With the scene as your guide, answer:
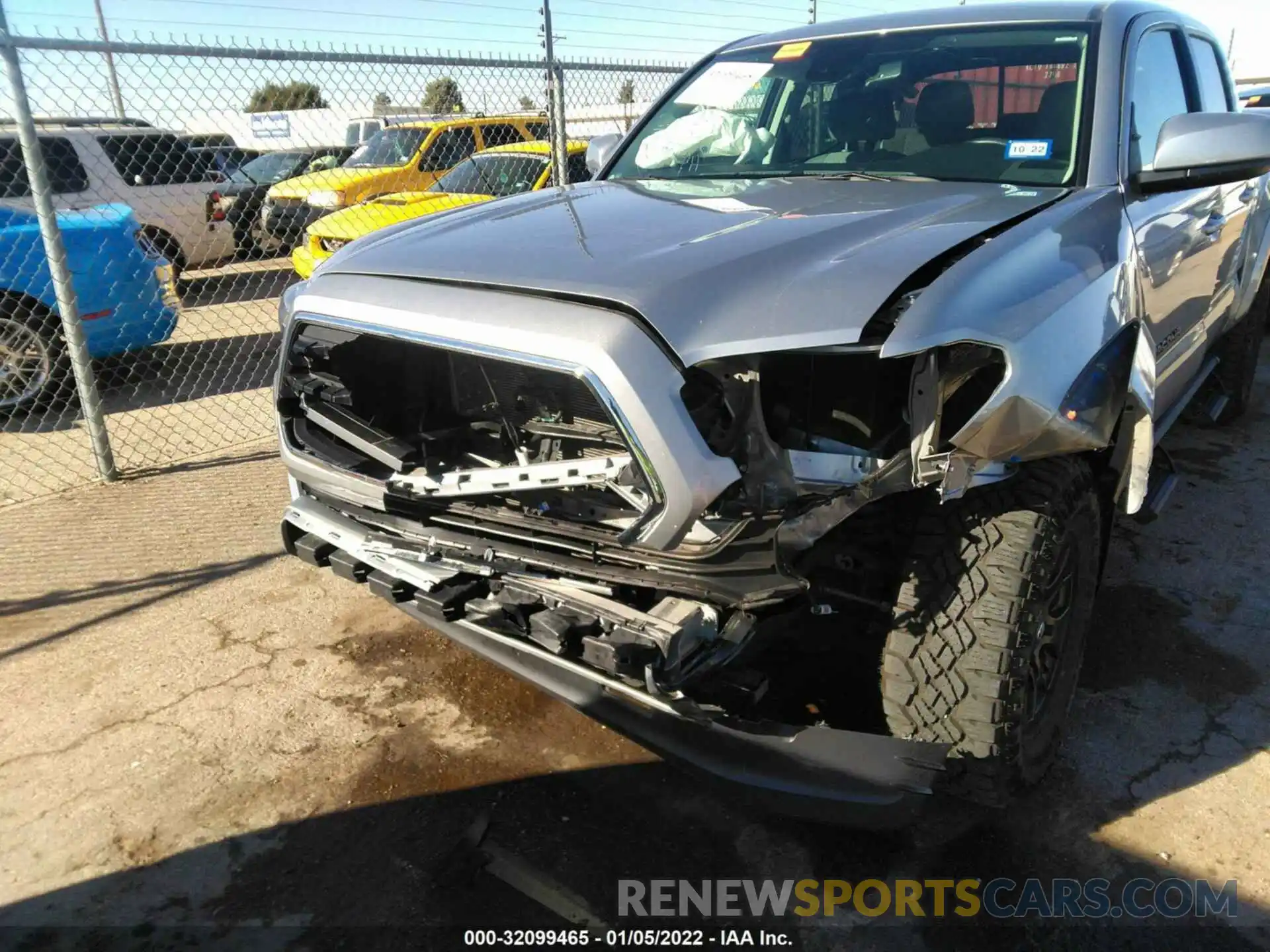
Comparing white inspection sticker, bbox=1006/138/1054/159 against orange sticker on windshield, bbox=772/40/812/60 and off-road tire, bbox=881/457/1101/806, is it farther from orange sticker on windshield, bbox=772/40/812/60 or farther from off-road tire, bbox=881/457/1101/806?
off-road tire, bbox=881/457/1101/806

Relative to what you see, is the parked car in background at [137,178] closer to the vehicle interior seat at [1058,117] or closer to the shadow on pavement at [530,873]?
the shadow on pavement at [530,873]

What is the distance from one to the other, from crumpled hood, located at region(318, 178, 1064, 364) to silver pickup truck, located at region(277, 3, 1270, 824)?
12 millimetres

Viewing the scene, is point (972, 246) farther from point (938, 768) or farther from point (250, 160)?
point (250, 160)

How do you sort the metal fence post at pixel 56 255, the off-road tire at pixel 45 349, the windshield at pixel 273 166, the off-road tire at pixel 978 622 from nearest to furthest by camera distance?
the off-road tire at pixel 978 622
the metal fence post at pixel 56 255
the off-road tire at pixel 45 349
the windshield at pixel 273 166

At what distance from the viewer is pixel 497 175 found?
848cm

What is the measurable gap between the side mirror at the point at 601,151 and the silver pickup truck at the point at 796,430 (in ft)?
3.25

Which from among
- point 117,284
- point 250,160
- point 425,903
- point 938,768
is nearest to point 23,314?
point 117,284

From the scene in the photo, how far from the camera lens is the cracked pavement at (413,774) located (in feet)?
7.67

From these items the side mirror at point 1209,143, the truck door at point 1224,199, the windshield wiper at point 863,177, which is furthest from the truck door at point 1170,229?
the windshield wiper at point 863,177

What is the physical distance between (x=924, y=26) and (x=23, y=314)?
5631 millimetres

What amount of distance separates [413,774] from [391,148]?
9573 mm

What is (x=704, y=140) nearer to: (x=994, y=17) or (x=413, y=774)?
(x=994, y=17)

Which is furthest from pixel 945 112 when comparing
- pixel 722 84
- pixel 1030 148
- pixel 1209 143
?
pixel 722 84

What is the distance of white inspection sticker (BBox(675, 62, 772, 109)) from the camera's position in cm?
376
